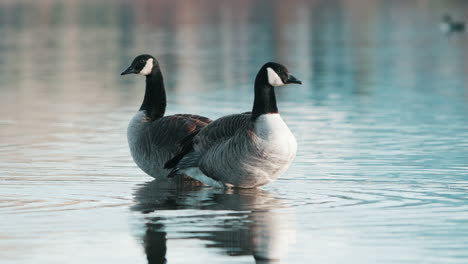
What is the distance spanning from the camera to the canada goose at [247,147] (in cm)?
1222

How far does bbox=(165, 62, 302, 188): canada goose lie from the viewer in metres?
12.2

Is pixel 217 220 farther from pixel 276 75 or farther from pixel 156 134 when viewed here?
pixel 156 134

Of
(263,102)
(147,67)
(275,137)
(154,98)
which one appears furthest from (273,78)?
(147,67)

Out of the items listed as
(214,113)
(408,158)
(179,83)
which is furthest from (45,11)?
(408,158)

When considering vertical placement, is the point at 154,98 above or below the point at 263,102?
below

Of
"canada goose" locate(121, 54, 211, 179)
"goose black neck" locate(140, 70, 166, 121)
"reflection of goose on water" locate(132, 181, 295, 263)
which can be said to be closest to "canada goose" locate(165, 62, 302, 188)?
"reflection of goose on water" locate(132, 181, 295, 263)

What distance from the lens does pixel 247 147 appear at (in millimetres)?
12250

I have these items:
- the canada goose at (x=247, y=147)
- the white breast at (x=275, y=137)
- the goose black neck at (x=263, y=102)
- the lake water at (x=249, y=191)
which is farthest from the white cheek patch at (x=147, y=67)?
the white breast at (x=275, y=137)

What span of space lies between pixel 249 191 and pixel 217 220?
2.07 m

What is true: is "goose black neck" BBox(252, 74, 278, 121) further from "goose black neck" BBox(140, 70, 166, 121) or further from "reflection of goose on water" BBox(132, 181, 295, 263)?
"goose black neck" BBox(140, 70, 166, 121)

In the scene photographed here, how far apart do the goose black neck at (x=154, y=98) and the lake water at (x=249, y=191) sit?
2.62 ft

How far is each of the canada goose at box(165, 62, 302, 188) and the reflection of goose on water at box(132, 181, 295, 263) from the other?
0.72ft

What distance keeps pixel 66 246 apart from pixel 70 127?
416 inches

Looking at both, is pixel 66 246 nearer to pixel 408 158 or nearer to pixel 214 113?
pixel 408 158
